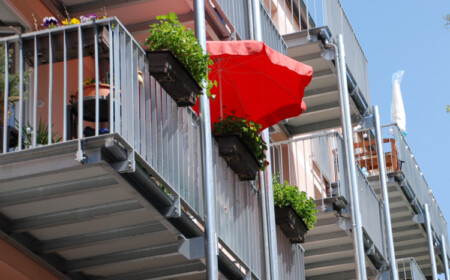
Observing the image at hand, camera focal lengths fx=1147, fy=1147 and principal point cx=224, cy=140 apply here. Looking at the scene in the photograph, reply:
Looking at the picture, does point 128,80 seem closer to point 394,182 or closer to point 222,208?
point 222,208

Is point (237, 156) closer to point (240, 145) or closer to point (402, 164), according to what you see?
point (240, 145)

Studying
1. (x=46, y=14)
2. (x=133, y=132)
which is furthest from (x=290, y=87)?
(x=133, y=132)

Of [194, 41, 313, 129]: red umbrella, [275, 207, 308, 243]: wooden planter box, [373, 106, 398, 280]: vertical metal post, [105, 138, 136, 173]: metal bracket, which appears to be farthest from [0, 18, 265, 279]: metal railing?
[373, 106, 398, 280]: vertical metal post

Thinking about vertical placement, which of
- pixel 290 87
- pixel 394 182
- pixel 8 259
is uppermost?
pixel 394 182

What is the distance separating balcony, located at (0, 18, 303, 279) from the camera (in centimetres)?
836

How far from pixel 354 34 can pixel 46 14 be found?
7.66 meters

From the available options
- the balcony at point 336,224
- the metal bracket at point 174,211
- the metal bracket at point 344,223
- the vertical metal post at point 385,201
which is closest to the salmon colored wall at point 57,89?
the metal bracket at point 174,211

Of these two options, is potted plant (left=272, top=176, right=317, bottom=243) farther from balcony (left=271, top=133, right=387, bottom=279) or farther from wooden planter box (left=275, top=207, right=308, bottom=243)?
balcony (left=271, top=133, right=387, bottom=279)

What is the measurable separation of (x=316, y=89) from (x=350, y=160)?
87.2 inches

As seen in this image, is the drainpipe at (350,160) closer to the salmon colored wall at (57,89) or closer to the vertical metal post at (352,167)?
the vertical metal post at (352,167)

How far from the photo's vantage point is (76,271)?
10172 millimetres

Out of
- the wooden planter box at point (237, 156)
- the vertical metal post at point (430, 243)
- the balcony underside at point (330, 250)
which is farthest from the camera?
the vertical metal post at point (430, 243)

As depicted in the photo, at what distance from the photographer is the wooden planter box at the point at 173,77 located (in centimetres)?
929

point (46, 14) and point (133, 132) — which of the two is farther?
point (46, 14)
